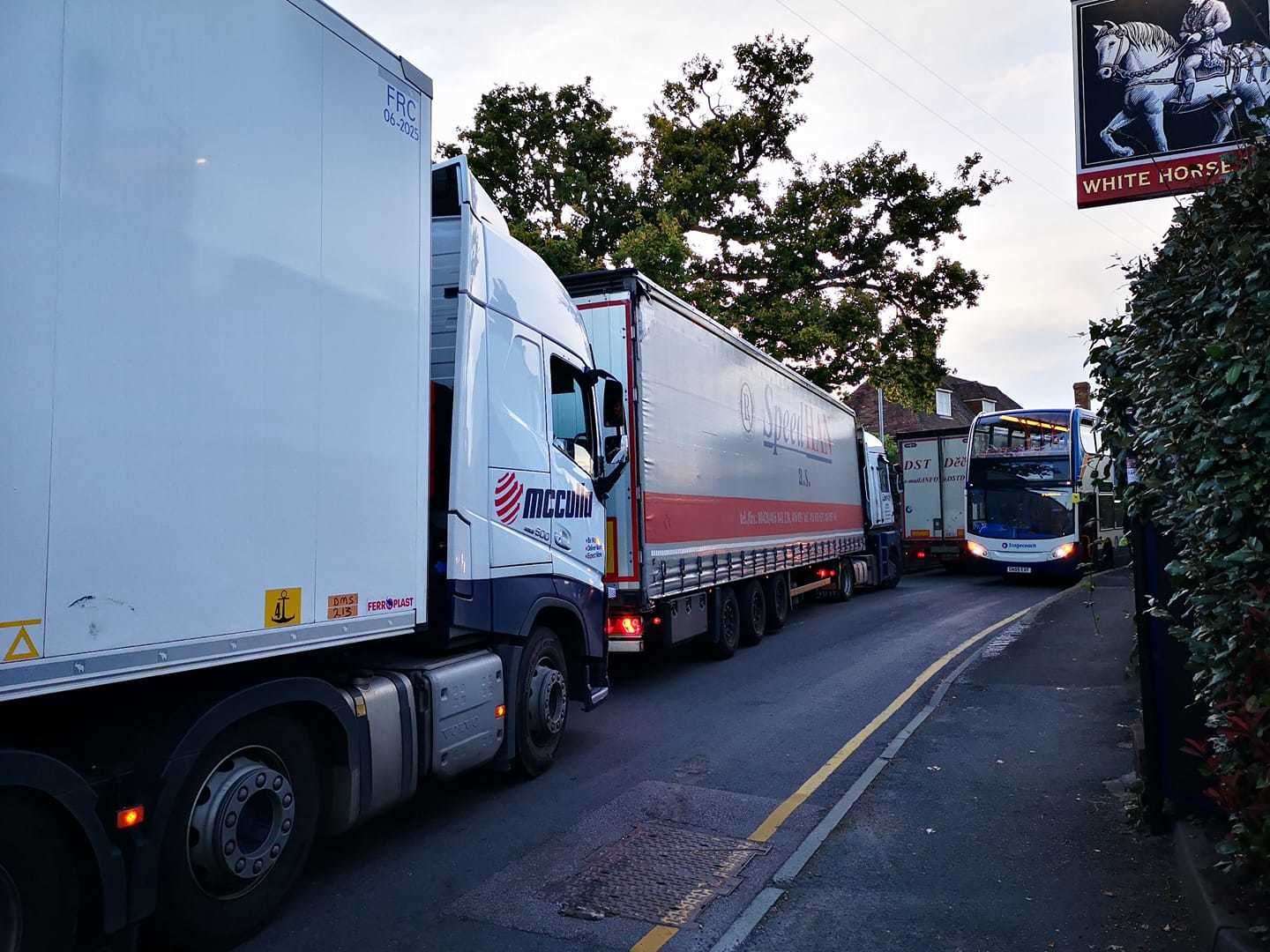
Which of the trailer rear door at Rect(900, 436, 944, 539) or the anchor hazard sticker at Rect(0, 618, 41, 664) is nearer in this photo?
the anchor hazard sticker at Rect(0, 618, 41, 664)

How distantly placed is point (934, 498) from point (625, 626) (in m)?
18.0

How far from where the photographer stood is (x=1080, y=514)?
21141 mm

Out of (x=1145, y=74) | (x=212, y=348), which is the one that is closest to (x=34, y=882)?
(x=212, y=348)

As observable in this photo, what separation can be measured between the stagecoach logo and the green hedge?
137 inches

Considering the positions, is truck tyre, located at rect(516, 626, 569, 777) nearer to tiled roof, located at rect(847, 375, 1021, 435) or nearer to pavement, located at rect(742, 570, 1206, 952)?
pavement, located at rect(742, 570, 1206, 952)

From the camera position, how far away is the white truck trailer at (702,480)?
30.3 feet

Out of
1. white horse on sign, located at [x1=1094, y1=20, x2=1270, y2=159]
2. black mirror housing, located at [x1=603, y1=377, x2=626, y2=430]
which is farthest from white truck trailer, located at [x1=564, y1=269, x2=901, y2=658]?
white horse on sign, located at [x1=1094, y1=20, x2=1270, y2=159]

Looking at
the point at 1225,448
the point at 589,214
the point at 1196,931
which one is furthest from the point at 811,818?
the point at 589,214

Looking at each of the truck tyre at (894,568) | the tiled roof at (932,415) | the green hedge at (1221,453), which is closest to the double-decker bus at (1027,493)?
the truck tyre at (894,568)

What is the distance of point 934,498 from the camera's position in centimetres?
2522

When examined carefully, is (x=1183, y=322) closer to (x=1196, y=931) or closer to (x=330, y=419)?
(x=1196, y=931)

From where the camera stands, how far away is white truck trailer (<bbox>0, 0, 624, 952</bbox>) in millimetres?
2957

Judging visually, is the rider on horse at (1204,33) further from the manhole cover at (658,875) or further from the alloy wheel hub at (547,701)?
the manhole cover at (658,875)

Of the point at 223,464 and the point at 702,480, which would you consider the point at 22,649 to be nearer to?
the point at 223,464
